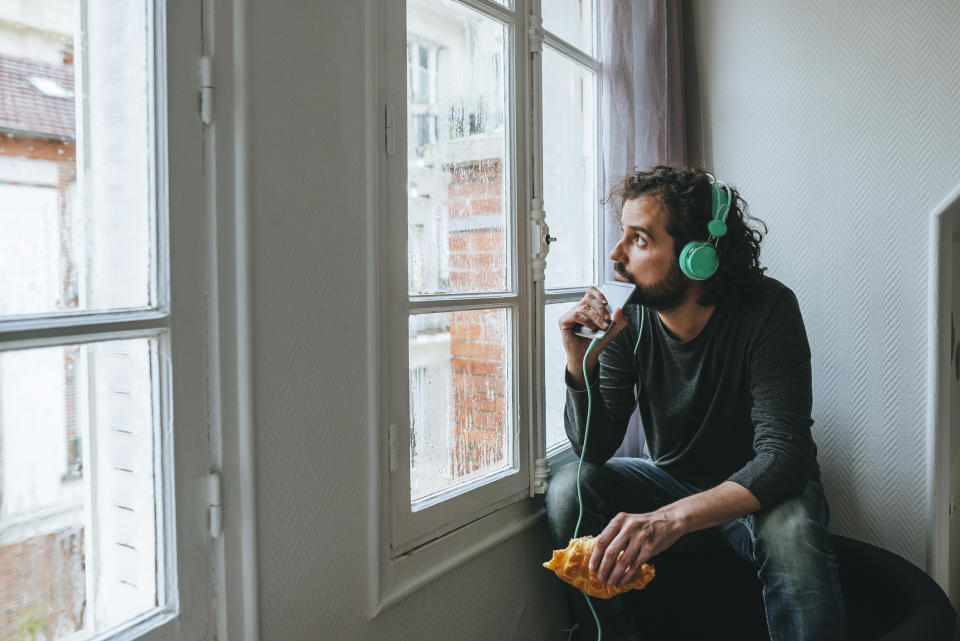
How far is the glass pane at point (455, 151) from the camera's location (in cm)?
140

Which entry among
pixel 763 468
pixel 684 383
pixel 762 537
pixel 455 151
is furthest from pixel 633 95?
pixel 762 537

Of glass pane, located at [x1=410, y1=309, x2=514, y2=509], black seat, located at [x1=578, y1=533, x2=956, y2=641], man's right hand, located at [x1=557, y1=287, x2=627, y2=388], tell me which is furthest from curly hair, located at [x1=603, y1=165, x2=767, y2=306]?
black seat, located at [x1=578, y1=533, x2=956, y2=641]

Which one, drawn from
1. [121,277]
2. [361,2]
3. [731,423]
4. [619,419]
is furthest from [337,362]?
[731,423]

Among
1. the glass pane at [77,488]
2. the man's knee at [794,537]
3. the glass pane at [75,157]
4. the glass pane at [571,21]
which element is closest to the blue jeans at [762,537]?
the man's knee at [794,537]

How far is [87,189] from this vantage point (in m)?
0.93

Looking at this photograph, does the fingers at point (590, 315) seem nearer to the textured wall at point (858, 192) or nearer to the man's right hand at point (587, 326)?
the man's right hand at point (587, 326)

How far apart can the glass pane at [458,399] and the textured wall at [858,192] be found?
98 centimetres

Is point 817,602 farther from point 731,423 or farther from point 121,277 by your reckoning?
point 121,277

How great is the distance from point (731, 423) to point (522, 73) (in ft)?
3.12

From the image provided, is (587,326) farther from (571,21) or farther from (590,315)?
(571,21)

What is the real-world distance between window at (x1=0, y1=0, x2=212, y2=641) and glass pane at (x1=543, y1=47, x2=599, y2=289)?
3.39ft

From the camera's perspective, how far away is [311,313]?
1.16 m

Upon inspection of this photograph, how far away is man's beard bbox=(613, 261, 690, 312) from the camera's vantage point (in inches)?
62.7

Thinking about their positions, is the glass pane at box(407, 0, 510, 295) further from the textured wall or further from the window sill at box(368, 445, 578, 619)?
the textured wall
